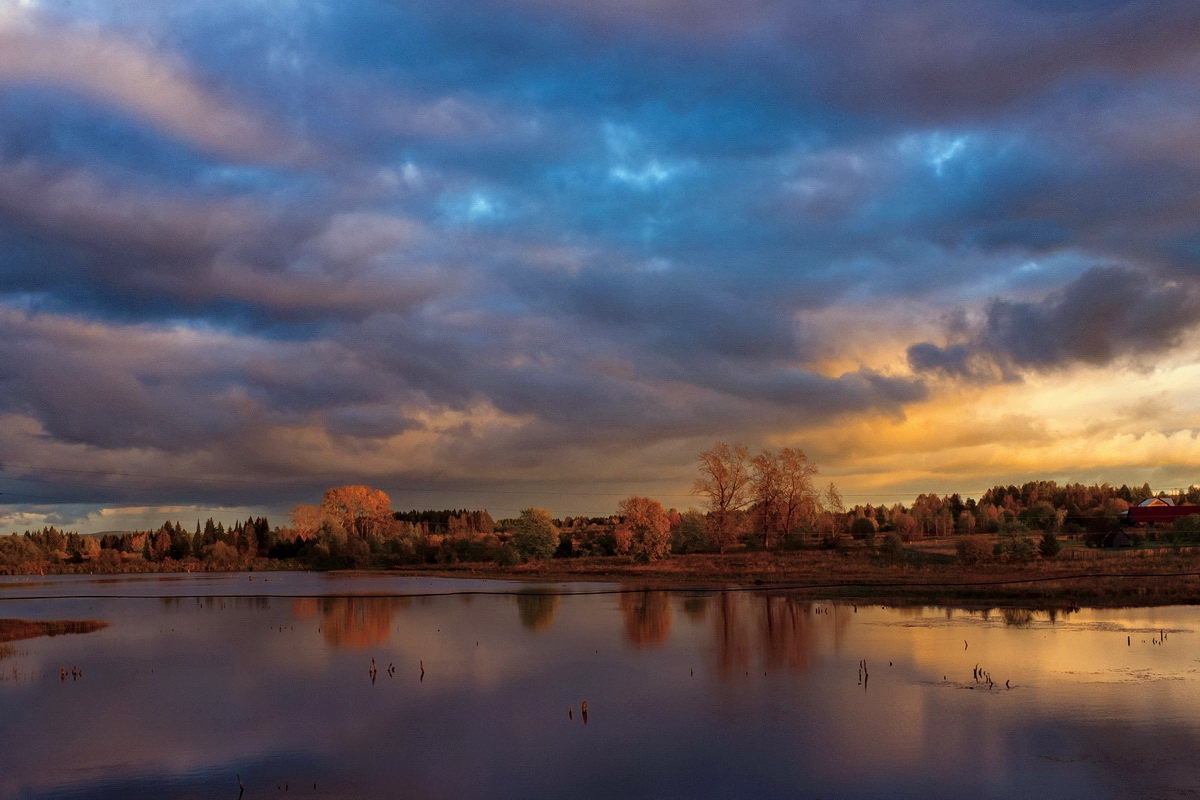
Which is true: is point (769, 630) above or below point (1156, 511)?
below

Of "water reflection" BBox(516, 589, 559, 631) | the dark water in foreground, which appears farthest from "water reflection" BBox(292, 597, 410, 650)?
"water reflection" BBox(516, 589, 559, 631)

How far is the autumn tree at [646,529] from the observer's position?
110m

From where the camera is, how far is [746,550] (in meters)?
115

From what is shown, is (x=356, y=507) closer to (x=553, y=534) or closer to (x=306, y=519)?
(x=306, y=519)

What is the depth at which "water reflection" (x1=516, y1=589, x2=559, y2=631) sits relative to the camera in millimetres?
56916

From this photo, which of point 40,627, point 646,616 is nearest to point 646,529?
point 646,616

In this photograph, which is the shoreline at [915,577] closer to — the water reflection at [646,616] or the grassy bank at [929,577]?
the grassy bank at [929,577]

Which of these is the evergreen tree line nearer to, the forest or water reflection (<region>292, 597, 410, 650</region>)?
the forest

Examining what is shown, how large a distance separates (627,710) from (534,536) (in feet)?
314

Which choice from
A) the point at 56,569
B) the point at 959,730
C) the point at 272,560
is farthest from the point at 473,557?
the point at 959,730

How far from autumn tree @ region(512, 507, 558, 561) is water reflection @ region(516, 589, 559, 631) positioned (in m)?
37.8

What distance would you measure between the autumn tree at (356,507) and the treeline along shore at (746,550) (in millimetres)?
276

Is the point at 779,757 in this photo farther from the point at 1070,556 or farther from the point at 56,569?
the point at 56,569

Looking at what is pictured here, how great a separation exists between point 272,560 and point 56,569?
40752 millimetres
